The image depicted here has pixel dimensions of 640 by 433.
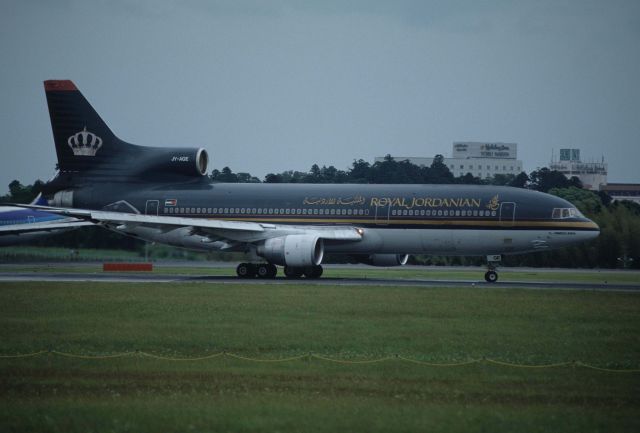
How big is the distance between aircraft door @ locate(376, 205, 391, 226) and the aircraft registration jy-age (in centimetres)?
5

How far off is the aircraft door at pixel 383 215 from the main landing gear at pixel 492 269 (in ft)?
17.1

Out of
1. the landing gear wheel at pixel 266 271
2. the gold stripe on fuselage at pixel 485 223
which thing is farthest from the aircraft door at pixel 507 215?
the landing gear wheel at pixel 266 271

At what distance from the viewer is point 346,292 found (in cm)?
3841

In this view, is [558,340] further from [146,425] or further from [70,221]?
Answer: [70,221]

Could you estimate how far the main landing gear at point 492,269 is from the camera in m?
47.2

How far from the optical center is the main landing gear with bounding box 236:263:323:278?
159ft

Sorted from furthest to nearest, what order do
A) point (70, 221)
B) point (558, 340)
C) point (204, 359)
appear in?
point (70, 221)
point (558, 340)
point (204, 359)

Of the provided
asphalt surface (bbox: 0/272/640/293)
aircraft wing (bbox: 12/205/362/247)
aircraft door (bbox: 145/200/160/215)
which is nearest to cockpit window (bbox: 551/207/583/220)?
asphalt surface (bbox: 0/272/640/293)

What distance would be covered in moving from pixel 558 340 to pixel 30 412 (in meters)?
13.8

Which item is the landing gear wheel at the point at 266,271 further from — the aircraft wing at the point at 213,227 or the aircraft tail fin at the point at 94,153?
the aircraft tail fin at the point at 94,153

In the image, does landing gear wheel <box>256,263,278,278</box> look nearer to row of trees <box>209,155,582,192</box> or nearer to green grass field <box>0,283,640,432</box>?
green grass field <box>0,283,640,432</box>

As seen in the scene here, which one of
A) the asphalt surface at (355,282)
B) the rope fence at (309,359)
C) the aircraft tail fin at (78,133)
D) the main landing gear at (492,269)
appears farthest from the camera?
the aircraft tail fin at (78,133)

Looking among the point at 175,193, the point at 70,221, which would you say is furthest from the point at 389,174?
the point at 175,193

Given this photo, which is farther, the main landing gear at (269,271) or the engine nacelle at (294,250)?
the main landing gear at (269,271)
